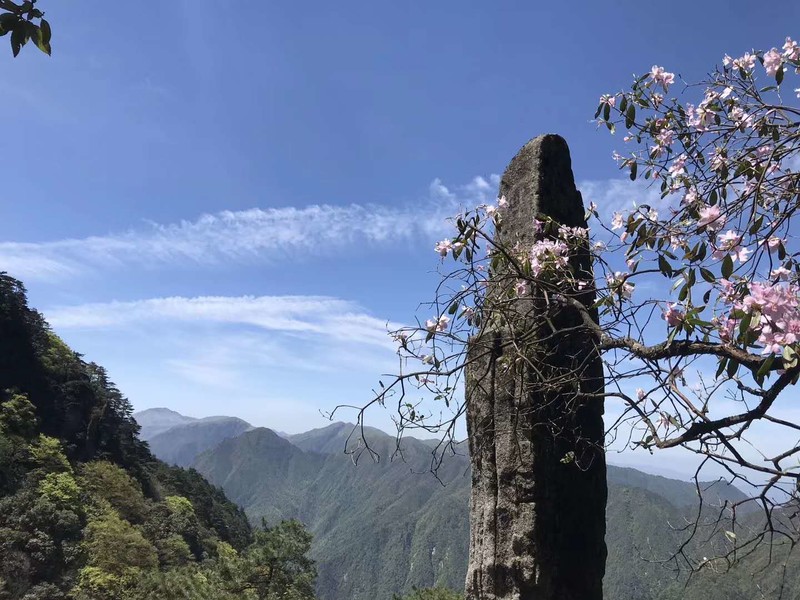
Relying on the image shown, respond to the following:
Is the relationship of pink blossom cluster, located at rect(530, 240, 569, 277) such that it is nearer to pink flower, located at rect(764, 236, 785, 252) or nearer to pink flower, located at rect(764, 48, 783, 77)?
pink flower, located at rect(764, 236, 785, 252)

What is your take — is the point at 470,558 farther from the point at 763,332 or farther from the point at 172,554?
the point at 172,554

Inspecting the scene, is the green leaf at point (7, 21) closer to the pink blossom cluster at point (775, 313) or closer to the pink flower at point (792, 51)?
the pink blossom cluster at point (775, 313)

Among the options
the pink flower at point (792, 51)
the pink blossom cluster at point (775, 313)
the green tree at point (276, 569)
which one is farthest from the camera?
the green tree at point (276, 569)

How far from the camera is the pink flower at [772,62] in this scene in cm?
239

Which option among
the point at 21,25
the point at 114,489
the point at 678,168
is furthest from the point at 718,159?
the point at 114,489

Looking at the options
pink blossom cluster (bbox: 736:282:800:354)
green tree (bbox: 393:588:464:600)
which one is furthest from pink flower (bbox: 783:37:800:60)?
green tree (bbox: 393:588:464:600)

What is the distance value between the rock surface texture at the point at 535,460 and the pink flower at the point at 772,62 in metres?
1.18

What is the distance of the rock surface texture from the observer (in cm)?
264

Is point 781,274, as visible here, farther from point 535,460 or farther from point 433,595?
point 433,595

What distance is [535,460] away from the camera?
2.71 meters

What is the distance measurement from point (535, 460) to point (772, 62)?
2224 millimetres

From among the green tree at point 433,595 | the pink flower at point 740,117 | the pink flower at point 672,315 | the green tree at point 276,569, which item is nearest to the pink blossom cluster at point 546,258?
the pink flower at point 672,315

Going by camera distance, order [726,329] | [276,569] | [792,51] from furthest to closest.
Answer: [276,569] < [792,51] < [726,329]

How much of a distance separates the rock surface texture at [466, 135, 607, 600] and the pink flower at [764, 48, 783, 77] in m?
1.18
